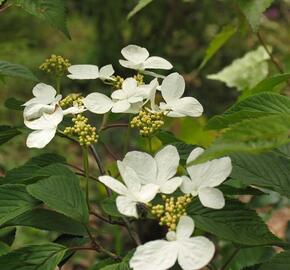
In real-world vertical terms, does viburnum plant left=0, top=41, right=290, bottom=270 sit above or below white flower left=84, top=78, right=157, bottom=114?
below

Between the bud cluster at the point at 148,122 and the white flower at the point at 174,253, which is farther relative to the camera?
the bud cluster at the point at 148,122

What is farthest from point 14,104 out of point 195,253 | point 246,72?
point 246,72

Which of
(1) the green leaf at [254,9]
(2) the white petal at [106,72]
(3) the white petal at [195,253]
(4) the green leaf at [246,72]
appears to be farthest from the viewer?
(4) the green leaf at [246,72]

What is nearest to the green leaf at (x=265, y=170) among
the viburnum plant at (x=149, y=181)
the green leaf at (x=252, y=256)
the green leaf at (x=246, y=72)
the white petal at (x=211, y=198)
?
the viburnum plant at (x=149, y=181)

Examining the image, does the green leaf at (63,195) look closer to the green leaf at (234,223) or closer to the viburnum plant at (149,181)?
the viburnum plant at (149,181)

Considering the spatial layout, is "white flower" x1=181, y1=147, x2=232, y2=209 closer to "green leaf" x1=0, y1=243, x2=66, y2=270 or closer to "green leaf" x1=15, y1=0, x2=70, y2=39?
"green leaf" x1=0, y1=243, x2=66, y2=270

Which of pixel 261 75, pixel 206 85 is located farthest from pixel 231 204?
pixel 206 85

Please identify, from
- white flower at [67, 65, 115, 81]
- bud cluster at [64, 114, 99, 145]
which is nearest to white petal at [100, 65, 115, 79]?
white flower at [67, 65, 115, 81]

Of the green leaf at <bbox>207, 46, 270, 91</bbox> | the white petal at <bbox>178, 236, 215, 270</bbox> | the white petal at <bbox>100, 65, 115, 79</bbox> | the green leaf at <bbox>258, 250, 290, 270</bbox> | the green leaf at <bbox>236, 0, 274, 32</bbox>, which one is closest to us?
the white petal at <bbox>178, 236, 215, 270</bbox>
